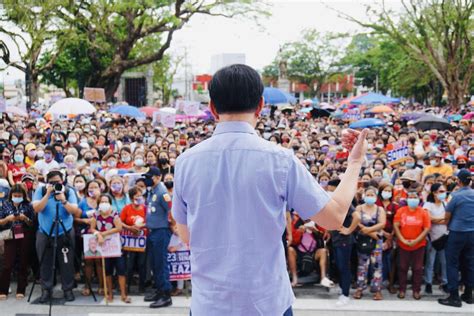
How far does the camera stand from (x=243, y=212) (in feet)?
5.62

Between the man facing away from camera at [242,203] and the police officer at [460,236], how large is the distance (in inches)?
218

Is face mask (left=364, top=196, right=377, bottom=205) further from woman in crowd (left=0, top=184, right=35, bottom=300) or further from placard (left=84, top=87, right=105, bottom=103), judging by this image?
placard (left=84, top=87, right=105, bottom=103)

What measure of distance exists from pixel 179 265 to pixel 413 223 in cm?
317

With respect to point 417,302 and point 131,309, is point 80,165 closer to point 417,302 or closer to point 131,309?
point 131,309

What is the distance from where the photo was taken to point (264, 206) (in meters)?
1.70

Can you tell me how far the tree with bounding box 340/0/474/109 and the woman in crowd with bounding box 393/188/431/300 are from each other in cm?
2358

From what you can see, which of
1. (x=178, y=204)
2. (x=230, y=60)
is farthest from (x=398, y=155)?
(x=178, y=204)

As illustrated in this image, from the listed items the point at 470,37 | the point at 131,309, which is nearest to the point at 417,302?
the point at 131,309

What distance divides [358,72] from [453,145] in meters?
56.7

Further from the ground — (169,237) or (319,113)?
(319,113)

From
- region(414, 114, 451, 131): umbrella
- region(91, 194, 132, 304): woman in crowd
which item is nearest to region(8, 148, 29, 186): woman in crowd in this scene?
region(91, 194, 132, 304): woman in crowd

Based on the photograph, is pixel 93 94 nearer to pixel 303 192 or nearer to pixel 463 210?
pixel 463 210

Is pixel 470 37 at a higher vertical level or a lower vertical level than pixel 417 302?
higher

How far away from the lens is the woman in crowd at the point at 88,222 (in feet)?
23.8
